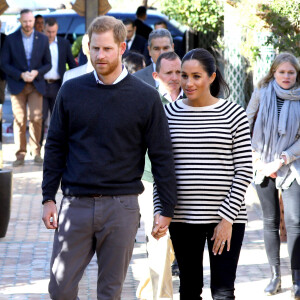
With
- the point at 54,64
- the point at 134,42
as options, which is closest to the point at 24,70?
the point at 54,64

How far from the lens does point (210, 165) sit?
4602 mm

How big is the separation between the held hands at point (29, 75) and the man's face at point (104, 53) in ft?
27.3

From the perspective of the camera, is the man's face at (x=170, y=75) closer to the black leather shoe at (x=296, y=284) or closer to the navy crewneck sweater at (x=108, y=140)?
the navy crewneck sweater at (x=108, y=140)

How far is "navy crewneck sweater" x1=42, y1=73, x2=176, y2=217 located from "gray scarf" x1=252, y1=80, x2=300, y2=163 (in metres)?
2.15

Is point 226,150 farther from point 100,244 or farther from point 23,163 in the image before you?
point 23,163

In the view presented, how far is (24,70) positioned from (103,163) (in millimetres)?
8674

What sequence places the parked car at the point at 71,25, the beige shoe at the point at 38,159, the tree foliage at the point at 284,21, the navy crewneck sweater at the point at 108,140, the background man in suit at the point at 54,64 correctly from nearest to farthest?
the navy crewneck sweater at the point at 108,140
the tree foliage at the point at 284,21
the beige shoe at the point at 38,159
the background man in suit at the point at 54,64
the parked car at the point at 71,25

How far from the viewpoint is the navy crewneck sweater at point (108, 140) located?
4402mm

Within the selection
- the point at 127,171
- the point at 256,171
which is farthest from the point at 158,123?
the point at 256,171

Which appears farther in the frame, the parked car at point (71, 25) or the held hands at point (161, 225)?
the parked car at point (71, 25)

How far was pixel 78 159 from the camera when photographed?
444cm

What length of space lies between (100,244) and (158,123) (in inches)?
28.5

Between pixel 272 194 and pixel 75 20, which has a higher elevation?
pixel 75 20

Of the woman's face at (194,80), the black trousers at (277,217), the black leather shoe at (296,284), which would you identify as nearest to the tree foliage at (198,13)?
the black trousers at (277,217)
